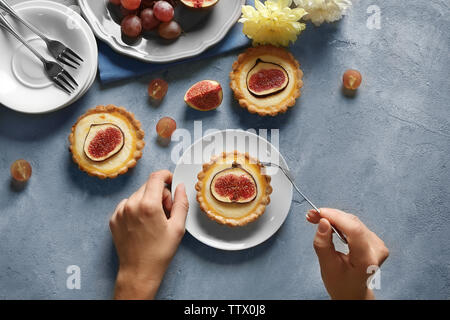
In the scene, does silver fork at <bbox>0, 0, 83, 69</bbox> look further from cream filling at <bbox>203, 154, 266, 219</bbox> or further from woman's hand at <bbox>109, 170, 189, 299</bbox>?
cream filling at <bbox>203, 154, 266, 219</bbox>

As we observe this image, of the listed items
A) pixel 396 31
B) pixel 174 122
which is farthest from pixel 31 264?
pixel 396 31

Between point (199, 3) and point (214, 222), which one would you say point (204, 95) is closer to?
point (199, 3)

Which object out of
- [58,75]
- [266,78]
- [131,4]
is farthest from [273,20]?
[58,75]

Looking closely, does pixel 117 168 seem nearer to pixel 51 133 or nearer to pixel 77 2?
pixel 51 133

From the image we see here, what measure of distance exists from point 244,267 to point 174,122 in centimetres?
108

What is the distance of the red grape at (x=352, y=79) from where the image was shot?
11.9 ft

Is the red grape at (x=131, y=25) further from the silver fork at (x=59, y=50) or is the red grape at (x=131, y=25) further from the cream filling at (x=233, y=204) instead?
the cream filling at (x=233, y=204)

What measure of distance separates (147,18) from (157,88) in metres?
0.46

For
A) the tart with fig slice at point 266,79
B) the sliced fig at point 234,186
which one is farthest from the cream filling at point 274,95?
the sliced fig at point 234,186

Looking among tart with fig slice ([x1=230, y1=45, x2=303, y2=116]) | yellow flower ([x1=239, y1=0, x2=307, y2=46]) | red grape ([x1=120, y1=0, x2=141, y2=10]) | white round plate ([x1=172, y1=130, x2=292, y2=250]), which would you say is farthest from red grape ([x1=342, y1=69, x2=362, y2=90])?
red grape ([x1=120, y1=0, x2=141, y2=10])

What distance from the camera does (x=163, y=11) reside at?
3.45 metres

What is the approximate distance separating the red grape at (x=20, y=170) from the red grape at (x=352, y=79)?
2.22 m

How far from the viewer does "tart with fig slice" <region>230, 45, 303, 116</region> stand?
11.6 feet
